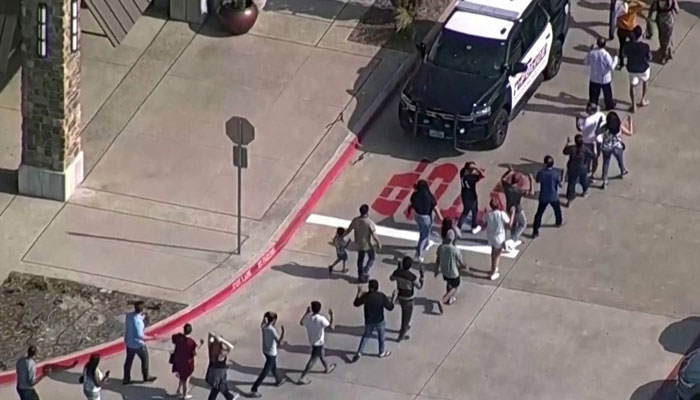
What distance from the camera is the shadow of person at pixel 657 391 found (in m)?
29.1

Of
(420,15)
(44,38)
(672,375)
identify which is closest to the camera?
(672,375)

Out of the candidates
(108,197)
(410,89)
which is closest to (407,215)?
(410,89)

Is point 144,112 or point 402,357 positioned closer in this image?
point 402,357

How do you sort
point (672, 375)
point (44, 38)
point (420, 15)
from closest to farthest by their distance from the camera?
point (672, 375)
point (44, 38)
point (420, 15)

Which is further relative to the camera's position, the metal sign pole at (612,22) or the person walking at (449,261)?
the metal sign pole at (612,22)

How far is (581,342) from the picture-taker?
30.2 meters

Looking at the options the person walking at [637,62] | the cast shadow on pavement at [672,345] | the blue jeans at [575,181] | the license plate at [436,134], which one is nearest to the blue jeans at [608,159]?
the blue jeans at [575,181]

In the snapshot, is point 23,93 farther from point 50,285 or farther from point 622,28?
point 622,28

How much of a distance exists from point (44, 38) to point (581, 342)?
933 cm

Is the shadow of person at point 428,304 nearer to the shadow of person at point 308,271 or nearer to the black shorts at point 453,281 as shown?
the black shorts at point 453,281

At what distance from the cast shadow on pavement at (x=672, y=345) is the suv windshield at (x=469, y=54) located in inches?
245

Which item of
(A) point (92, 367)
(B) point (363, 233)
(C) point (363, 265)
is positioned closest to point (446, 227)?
(B) point (363, 233)

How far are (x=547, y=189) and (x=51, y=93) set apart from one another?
7765mm

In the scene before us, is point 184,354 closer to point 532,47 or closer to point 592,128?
point 592,128
